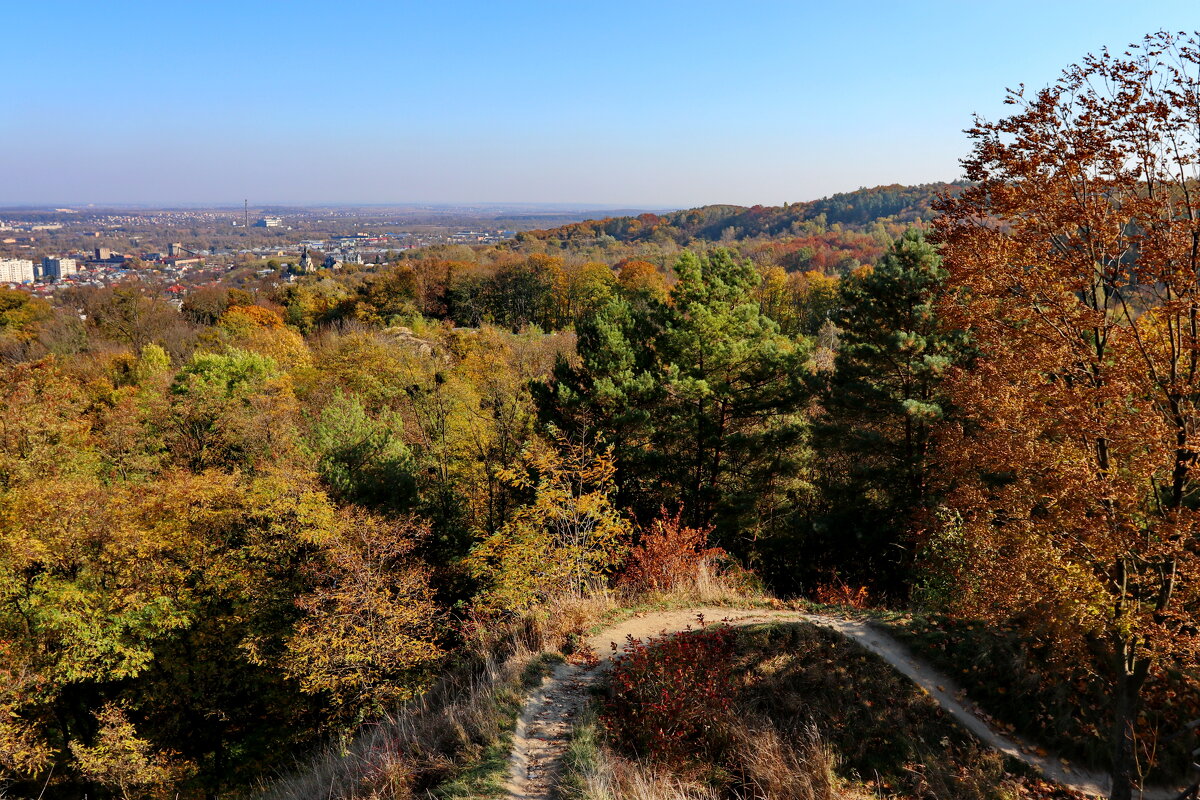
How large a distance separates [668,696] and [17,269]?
7665 inches

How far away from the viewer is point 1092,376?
7.88 metres

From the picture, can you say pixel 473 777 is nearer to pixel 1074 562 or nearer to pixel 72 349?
pixel 1074 562

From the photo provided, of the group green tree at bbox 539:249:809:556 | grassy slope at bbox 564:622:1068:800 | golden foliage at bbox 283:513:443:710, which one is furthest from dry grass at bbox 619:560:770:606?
green tree at bbox 539:249:809:556

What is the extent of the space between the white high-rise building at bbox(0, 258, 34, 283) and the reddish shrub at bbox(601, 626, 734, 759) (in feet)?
598

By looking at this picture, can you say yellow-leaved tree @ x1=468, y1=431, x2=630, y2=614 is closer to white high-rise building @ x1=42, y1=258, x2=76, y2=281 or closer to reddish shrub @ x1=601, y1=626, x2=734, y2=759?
reddish shrub @ x1=601, y1=626, x2=734, y2=759

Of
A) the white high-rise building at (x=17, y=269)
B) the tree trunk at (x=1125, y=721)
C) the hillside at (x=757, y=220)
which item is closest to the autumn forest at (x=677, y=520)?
the tree trunk at (x=1125, y=721)

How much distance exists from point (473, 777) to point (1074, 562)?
299 inches

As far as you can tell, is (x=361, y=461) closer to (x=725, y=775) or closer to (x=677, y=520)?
(x=677, y=520)

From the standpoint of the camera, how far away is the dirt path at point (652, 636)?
8.07 metres

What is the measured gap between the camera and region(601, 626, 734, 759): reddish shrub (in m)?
8.84

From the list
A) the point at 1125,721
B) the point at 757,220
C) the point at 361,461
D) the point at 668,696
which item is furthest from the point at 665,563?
the point at 757,220

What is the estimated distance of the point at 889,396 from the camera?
18.2 metres

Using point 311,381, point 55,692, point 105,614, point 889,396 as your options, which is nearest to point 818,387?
point 889,396

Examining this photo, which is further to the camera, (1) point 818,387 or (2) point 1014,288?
(1) point 818,387
